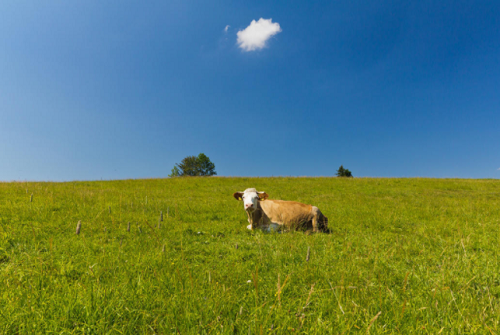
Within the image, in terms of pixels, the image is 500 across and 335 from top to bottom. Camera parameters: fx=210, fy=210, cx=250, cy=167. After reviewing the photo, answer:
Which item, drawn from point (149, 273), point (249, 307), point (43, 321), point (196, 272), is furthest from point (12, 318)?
point (249, 307)

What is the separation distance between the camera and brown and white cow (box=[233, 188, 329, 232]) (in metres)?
7.36

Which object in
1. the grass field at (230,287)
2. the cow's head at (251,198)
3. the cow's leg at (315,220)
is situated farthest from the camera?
the cow's leg at (315,220)

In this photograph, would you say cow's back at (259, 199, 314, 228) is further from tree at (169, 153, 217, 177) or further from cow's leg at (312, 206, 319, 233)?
tree at (169, 153, 217, 177)

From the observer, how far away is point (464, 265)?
4309 mm

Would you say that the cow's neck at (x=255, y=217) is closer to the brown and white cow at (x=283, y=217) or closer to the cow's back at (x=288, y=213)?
the brown and white cow at (x=283, y=217)

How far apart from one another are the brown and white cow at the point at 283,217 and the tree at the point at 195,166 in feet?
215

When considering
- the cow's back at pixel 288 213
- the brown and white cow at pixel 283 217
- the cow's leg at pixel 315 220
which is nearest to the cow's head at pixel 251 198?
the brown and white cow at pixel 283 217

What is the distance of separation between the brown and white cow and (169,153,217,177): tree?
215 ft

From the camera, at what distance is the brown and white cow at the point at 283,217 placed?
7365 mm

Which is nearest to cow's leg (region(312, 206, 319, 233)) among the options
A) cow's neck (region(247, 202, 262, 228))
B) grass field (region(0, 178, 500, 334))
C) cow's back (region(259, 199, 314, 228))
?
cow's back (region(259, 199, 314, 228))

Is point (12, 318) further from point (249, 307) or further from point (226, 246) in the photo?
point (226, 246)

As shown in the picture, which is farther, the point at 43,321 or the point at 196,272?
the point at 196,272

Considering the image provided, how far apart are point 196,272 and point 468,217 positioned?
12104mm

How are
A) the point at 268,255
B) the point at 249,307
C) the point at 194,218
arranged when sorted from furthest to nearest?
the point at 194,218, the point at 268,255, the point at 249,307
